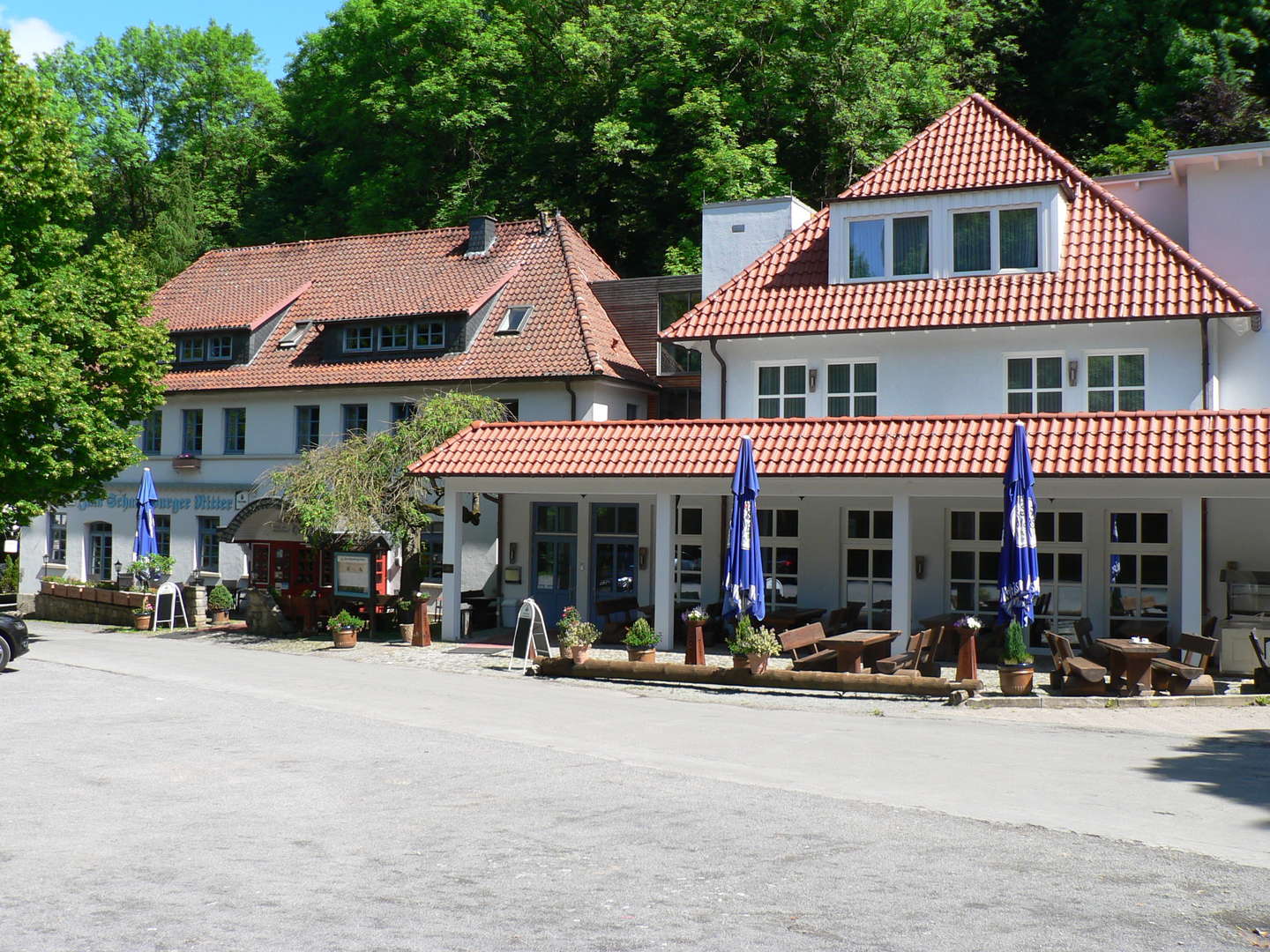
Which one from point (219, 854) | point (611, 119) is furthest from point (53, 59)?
point (219, 854)

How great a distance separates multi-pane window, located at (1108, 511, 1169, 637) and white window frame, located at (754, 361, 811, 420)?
625cm

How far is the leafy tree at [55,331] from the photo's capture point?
2450cm

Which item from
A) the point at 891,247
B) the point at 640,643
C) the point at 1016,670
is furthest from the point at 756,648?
the point at 891,247

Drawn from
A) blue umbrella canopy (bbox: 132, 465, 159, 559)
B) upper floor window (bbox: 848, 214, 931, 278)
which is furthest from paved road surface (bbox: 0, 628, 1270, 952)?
blue umbrella canopy (bbox: 132, 465, 159, 559)

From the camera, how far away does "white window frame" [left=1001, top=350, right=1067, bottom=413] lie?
918 inches

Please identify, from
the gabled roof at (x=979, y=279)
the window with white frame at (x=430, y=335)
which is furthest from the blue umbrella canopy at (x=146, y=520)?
the gabled roof at (x=979, y=279)

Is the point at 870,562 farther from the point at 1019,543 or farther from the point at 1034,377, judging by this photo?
the point at 1019,543

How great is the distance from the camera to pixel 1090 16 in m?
42.2

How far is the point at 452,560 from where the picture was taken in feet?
79.0

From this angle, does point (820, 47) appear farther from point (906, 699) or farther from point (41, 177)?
point (906, 699)

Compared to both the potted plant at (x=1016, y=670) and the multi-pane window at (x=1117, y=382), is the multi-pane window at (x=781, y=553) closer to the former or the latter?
the multi-pane window at (x=1117, y=382)

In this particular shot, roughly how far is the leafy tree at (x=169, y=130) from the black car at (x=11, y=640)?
29.9m

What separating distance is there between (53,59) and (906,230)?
44890 mm

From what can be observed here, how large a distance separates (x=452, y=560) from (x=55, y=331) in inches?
373
